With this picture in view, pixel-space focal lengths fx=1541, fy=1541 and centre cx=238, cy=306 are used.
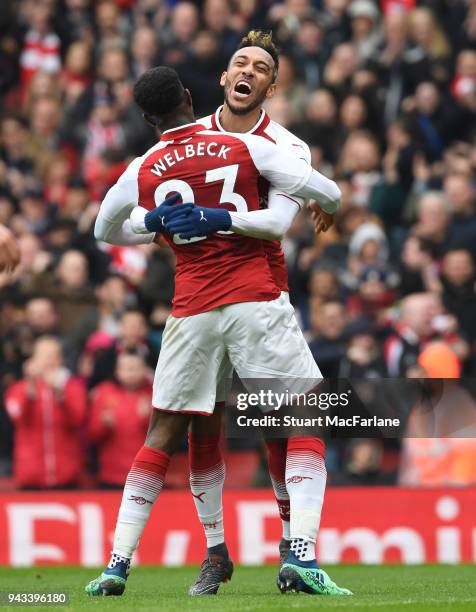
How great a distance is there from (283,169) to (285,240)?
750 centimetres

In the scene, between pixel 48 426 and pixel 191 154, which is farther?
pixel 48 426

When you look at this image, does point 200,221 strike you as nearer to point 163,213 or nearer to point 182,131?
point 163,213

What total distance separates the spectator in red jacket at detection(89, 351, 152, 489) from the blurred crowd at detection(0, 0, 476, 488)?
0.05ft

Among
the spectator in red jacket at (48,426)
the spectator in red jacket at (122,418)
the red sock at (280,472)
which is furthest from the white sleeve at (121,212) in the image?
the spectator in red jacket at (48,426)

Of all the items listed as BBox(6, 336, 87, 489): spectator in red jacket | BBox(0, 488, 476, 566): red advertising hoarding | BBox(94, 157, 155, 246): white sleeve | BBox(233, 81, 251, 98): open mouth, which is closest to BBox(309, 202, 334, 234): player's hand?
BBox(233, 81, 251, 98): open mouth

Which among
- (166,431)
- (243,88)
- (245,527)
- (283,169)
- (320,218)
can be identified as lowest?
(245,527)

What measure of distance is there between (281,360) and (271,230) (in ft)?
2.08

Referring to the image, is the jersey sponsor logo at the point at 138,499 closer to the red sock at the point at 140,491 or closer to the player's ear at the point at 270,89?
the red sock at the point at 140,491

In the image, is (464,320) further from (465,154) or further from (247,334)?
(247,334)

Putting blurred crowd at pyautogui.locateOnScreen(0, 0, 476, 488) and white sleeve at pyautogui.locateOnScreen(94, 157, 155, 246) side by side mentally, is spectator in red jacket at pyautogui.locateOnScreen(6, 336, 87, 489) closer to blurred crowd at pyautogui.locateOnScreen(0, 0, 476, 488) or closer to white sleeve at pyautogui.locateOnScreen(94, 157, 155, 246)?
blurred crowd at pyautogui.locateOnScreen(0, 0, 476, 488)

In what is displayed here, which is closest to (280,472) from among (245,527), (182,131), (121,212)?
(121,212)

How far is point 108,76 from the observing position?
17.8m

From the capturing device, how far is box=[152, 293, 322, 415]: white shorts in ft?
24.4

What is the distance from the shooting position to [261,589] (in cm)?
816
